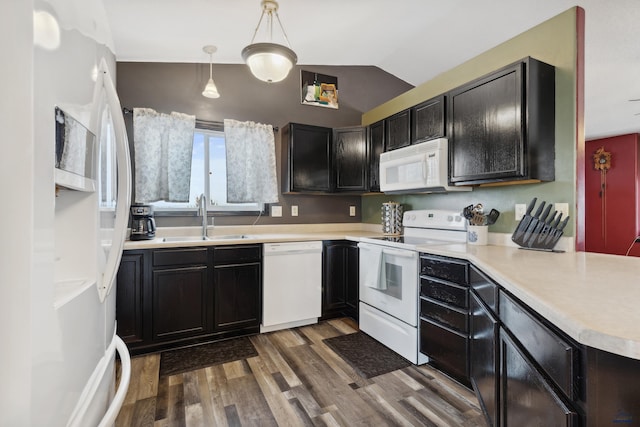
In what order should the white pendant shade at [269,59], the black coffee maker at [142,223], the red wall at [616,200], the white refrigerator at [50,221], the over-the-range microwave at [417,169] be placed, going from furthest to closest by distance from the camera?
the red wall at [616,200], the black coffee maker at [142,223], the over-the-range microwave at [417,169], the white pendant shade at [269,59], the white refrigerator at [50,221]

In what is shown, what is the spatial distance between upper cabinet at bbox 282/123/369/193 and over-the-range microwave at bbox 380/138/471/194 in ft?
1.38

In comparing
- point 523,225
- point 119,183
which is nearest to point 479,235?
point 523,225

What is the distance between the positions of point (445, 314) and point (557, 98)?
1553 millimetres

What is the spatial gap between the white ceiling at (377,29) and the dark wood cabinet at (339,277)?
78.9 inches

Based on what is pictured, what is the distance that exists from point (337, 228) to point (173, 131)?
2.08 m

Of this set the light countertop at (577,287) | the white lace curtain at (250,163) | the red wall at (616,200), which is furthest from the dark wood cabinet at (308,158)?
the red wall at (616,200)

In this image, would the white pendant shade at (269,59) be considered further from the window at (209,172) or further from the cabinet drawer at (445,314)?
the cabinet drawer at (445,314)

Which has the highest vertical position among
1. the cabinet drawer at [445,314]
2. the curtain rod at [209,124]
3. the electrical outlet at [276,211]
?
the curtain rod at [209,124]

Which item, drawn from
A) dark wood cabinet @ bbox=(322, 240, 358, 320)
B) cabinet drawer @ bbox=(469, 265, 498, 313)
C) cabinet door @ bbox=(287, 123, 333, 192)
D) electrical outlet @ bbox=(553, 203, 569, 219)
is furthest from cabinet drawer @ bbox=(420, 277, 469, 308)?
cabinet door @ bbox=(287, 123, 333, 192)

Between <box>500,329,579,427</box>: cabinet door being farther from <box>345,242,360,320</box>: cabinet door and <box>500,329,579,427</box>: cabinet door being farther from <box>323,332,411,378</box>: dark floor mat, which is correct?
<box>345,242,360,320</box>: cabinet door

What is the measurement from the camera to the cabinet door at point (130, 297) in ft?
7.45

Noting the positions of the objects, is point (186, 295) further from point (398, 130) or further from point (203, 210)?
point (398, 130)

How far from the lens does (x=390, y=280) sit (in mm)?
2502

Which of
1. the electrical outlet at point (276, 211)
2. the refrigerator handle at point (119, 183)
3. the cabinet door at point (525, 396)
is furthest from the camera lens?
the electrical outlet at point (276, 211)
